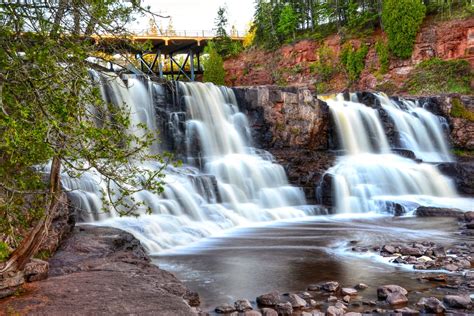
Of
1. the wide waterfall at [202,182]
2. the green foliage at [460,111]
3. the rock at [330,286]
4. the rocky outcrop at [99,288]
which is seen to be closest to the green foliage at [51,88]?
the rocky outcrop at [99,288]

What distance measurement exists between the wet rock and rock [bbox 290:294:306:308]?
1.67 meters

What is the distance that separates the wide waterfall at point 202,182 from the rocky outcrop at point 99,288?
9.80ft

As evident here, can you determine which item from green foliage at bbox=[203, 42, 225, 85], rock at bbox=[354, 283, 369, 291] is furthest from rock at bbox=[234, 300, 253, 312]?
green foliage at bbox=[203, 42, 225, 85]

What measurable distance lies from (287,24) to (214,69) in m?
7.88

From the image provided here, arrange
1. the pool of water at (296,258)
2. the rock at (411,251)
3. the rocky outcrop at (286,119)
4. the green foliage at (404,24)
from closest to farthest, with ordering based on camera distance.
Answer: the pool of water at (296,258), the rock at (411,251), the rocky outcrop at (286,119), the green foliage at (404,24)

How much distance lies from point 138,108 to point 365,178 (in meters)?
9.72

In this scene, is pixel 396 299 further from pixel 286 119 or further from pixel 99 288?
pixel 286 119

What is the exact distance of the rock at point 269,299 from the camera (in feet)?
23.0

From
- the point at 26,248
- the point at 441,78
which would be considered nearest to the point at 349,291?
the point at 26,248

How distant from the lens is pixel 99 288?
574 cm

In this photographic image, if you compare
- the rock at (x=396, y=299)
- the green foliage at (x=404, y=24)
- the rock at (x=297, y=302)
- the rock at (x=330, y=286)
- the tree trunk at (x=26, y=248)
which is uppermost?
the green foliage at (x=404, y=24)

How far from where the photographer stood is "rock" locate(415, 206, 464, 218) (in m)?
15.2

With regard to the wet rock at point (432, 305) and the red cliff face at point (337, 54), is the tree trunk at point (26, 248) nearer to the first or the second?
the wet rock at point (432, 305)

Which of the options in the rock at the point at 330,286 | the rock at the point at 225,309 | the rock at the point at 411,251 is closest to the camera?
the rock at the point at 225,309
